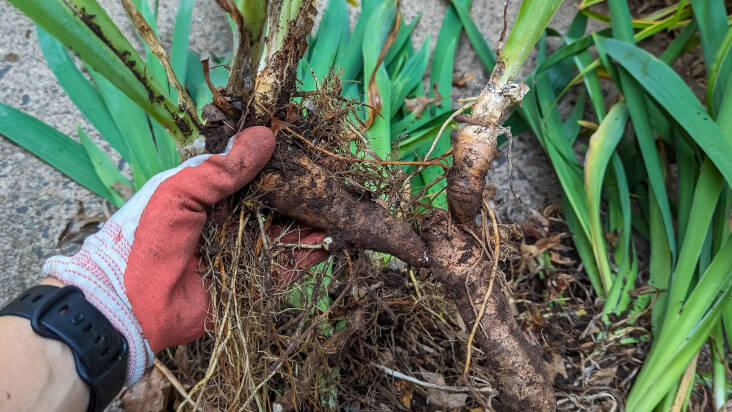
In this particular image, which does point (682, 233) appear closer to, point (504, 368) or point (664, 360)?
point (664, 360)

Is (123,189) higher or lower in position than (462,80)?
lower

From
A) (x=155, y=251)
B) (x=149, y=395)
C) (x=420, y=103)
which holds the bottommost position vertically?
(x=149, y=395)

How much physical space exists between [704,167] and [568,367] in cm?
53

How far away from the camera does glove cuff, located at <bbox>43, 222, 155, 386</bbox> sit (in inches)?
28.0

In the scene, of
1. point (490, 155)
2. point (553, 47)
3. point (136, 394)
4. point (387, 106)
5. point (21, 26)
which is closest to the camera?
point (490, 155)

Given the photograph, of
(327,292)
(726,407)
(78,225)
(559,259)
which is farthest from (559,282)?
(78,225)

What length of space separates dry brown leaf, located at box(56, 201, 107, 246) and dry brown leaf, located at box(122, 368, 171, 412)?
1.40 feet

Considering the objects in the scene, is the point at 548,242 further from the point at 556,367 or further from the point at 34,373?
the point at 34,373

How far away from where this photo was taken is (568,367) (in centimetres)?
104

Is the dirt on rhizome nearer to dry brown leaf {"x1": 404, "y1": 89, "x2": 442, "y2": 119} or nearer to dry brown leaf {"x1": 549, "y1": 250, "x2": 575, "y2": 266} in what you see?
dry brown leaf {"x1": 549, "y1": 250, "x2": 575, "y2": 266}

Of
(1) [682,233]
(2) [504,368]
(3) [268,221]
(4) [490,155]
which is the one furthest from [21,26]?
(1) [682,233]

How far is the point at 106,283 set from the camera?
73 centimetres

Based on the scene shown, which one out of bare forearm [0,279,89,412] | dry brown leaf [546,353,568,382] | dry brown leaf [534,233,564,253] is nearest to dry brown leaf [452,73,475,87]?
Answer: dry brown leaf [534,233,564,253]

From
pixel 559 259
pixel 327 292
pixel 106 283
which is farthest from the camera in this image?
pixel 559 259
